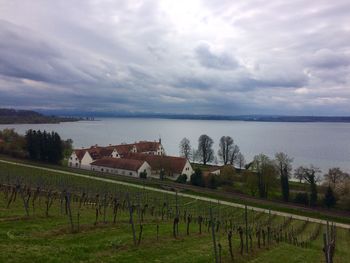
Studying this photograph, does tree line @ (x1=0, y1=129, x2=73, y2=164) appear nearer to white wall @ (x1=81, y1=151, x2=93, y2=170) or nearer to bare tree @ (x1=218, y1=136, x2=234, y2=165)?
white wall @ (x1=81, y1=151, x2=93, y2=170)

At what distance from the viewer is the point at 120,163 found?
67750 mm

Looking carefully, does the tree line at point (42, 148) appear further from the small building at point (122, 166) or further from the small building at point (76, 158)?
the small building at point (122, 166)

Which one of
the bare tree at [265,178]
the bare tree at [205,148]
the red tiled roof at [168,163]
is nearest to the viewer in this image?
the bare tree at [265,178]

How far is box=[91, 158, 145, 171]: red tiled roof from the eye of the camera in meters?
65.5

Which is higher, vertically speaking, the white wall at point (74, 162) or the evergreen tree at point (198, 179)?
the white wall at point (74, 162)

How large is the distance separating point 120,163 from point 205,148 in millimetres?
28011

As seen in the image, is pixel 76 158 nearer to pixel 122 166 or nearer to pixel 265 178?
pixel 122 166

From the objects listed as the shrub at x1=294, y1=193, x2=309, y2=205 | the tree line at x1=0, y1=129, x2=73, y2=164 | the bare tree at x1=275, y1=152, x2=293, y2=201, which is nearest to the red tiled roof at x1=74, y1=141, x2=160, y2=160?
the tree line at x1=0, y1=129, x2=73, y2=164

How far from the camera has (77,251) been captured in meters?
12.4

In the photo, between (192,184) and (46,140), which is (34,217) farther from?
(46,140)

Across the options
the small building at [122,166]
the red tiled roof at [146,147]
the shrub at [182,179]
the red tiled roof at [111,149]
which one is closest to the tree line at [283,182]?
the shrub at [182,179]

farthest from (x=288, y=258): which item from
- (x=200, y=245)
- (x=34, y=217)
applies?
(x=34, y=217)

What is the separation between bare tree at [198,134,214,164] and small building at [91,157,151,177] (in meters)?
24.6

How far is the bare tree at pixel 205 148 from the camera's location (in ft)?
288
